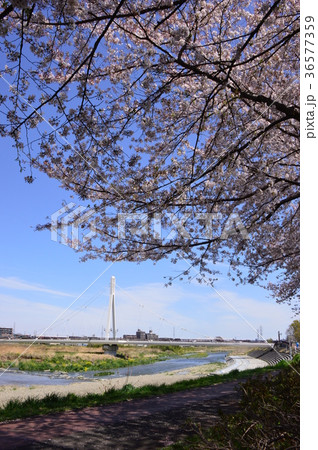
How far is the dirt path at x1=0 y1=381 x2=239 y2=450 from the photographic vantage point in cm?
507

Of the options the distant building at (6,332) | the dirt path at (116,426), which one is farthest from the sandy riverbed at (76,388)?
the distant building at (6,332)

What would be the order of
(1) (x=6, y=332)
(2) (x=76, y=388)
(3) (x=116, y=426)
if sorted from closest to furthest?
1. (3) (x=116, y=426)
2. (2) (x=76, y=388)
3. (1) (x=6, y=332)

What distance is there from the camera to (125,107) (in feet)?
15.4

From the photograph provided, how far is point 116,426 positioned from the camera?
6062 millimetres

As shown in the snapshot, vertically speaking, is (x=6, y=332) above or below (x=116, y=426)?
below

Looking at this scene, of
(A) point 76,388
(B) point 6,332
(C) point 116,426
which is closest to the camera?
(C) point 116,426

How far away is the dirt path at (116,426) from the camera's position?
5070 millimetres

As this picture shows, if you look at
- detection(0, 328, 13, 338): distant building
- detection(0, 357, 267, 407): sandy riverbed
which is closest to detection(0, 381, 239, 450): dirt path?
detection(0, 357, 267, 407): sandy riverbed

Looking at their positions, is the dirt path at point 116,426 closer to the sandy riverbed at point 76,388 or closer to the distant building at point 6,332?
the sandy riverbed at point 76,388

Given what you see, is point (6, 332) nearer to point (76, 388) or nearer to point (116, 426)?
point (76, 388)

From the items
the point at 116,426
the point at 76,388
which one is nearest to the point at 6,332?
the point at 76,388

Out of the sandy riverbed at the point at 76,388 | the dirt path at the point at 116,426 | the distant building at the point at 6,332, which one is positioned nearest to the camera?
the dirt path at the point at 116,426

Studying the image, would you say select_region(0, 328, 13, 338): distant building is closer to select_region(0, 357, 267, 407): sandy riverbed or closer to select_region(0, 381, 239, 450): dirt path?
select_region(0, 357, 267, 407): sandy riverbed
